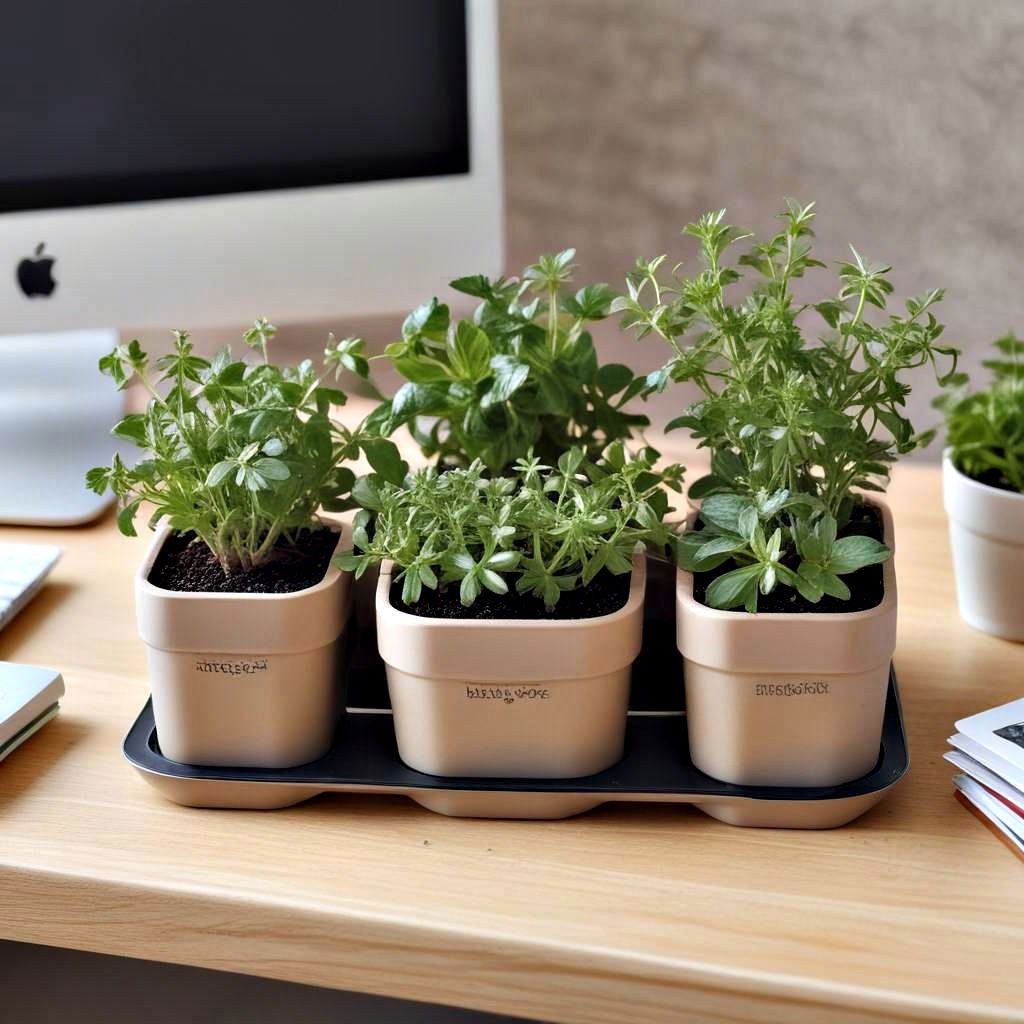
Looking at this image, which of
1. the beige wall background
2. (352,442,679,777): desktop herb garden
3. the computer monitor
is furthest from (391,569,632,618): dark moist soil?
the beige wall background

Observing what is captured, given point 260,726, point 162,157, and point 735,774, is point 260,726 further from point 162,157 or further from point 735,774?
point 162,157

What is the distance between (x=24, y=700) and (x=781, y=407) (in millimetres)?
401

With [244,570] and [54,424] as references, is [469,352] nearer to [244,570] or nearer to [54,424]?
[244,570]

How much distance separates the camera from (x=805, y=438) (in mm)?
567

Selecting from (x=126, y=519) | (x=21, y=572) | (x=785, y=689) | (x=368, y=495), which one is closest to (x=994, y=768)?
(x=785, y=689)

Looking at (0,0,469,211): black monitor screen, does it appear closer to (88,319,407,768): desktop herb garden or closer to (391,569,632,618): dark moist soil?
(88,319,407,768): desktop herb garden

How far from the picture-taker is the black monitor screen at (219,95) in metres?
0.75

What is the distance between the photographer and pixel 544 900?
0.51 metres

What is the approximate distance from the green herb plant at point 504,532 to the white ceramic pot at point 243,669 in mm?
36

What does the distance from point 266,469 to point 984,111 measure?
692 mm

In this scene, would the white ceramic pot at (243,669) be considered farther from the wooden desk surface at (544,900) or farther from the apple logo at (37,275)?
the apple logo at (37,275)

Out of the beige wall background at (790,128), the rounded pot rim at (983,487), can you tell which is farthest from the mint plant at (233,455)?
the beige wall background at (790,128)

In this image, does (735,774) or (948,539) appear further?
(948,539)

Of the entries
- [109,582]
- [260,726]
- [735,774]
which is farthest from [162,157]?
[735,774]
